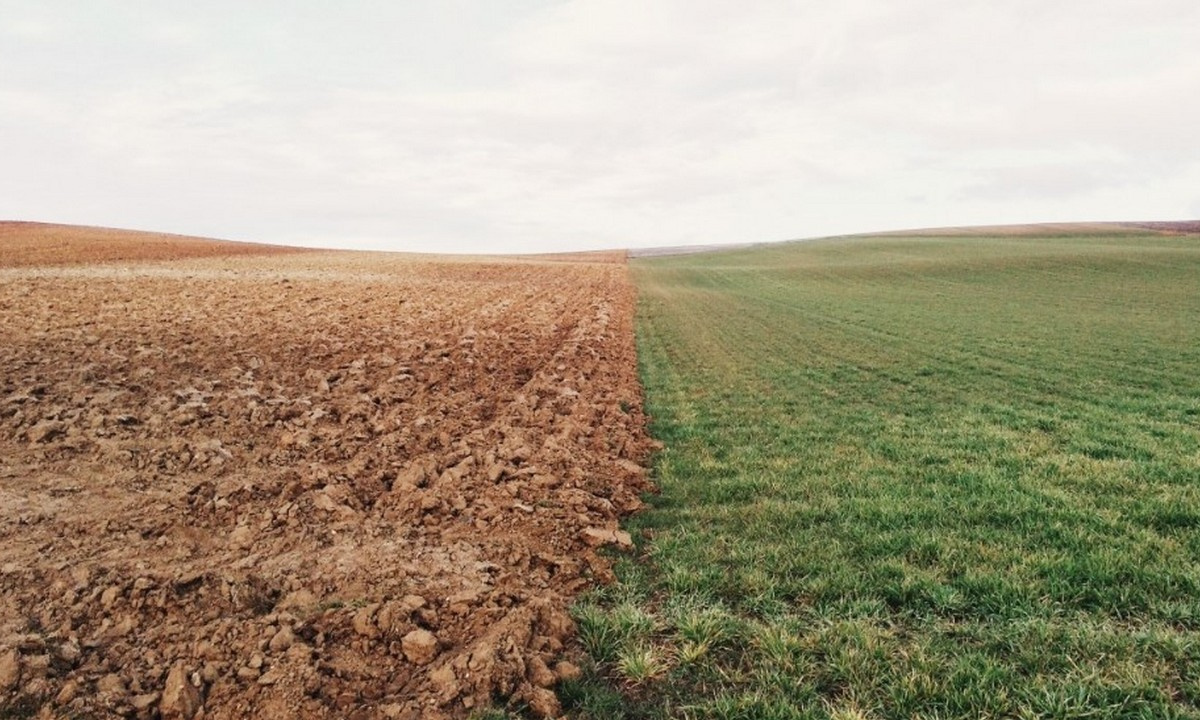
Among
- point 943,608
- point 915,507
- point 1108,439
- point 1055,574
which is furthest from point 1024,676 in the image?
point 1108,439

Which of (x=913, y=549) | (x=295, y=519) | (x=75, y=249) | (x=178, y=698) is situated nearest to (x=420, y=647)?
(x=178, y=698)


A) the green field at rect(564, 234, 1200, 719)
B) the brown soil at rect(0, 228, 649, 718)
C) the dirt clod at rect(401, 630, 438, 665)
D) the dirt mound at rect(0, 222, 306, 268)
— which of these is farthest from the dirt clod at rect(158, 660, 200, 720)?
the dirt mound at rect(0, 222, 306, 268)

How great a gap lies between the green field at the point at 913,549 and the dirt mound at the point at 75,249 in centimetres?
4113

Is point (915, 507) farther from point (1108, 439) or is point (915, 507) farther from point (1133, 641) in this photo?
point (1108, 439)

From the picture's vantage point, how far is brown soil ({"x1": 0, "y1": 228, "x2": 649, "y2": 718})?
155 inches

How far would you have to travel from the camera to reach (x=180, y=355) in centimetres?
1223

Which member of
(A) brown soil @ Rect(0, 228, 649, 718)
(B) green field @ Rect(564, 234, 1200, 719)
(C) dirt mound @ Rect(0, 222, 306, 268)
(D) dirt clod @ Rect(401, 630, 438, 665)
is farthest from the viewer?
(C) dirt mound @ Rect(0, 222, 306, 268)

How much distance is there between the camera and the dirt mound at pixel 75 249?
38.8m

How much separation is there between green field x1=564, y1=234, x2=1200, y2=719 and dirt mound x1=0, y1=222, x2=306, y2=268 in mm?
41127

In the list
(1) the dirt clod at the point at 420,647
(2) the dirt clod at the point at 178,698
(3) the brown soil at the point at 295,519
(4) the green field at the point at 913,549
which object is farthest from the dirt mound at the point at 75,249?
(1) the dirt clod at the point at 420,647

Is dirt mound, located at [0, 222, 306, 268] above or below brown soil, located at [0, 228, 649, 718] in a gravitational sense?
above

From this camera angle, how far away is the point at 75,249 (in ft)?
143

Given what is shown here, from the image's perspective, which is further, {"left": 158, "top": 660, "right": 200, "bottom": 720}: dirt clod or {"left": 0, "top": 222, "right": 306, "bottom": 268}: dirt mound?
{"left": 0, "top": 222, "right": 306, "bottom": 268}: dirt mound

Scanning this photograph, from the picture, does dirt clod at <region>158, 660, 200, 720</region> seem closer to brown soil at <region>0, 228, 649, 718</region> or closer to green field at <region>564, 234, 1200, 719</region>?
brown soil at <region>0, 228, 649, 718</region>
